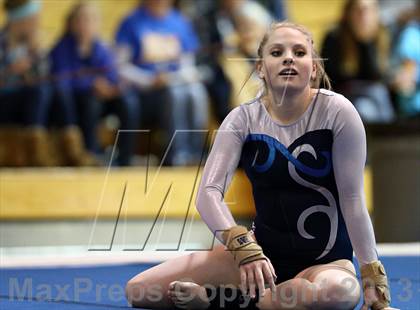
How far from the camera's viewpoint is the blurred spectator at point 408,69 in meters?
5.86

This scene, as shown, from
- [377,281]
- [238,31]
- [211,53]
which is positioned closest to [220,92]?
[211,53]

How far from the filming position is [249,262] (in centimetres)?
229

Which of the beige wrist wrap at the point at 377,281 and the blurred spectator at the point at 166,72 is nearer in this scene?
the beige wrist wrap at the point at 377,281

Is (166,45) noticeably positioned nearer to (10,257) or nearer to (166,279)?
(10,257)

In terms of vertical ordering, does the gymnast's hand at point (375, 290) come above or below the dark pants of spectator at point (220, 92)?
below

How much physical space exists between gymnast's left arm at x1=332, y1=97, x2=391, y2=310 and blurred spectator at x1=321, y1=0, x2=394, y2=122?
11.0 ft

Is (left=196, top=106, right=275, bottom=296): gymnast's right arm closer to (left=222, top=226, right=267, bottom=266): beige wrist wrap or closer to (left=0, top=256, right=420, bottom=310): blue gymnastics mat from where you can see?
(left=222, top=226, right=267, bottom=266): beige wrist wrap

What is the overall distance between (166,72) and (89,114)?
586 millimetres

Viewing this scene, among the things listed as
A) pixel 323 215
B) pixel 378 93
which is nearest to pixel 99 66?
pixel 378 93

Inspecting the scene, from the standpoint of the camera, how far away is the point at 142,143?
6152 mm

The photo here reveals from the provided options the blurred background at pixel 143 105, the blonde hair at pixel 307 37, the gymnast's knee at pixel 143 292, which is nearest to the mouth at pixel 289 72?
the blonde hair at pixel 307 37

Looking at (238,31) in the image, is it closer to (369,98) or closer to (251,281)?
(369,98)

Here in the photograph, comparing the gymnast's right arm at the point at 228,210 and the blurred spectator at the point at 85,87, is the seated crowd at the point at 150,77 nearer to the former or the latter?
the blurred spectator at the point at 85,87

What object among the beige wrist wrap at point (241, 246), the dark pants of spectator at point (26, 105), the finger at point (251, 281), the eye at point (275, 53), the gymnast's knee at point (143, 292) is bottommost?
the gymnast's knee at point (143, 292)
